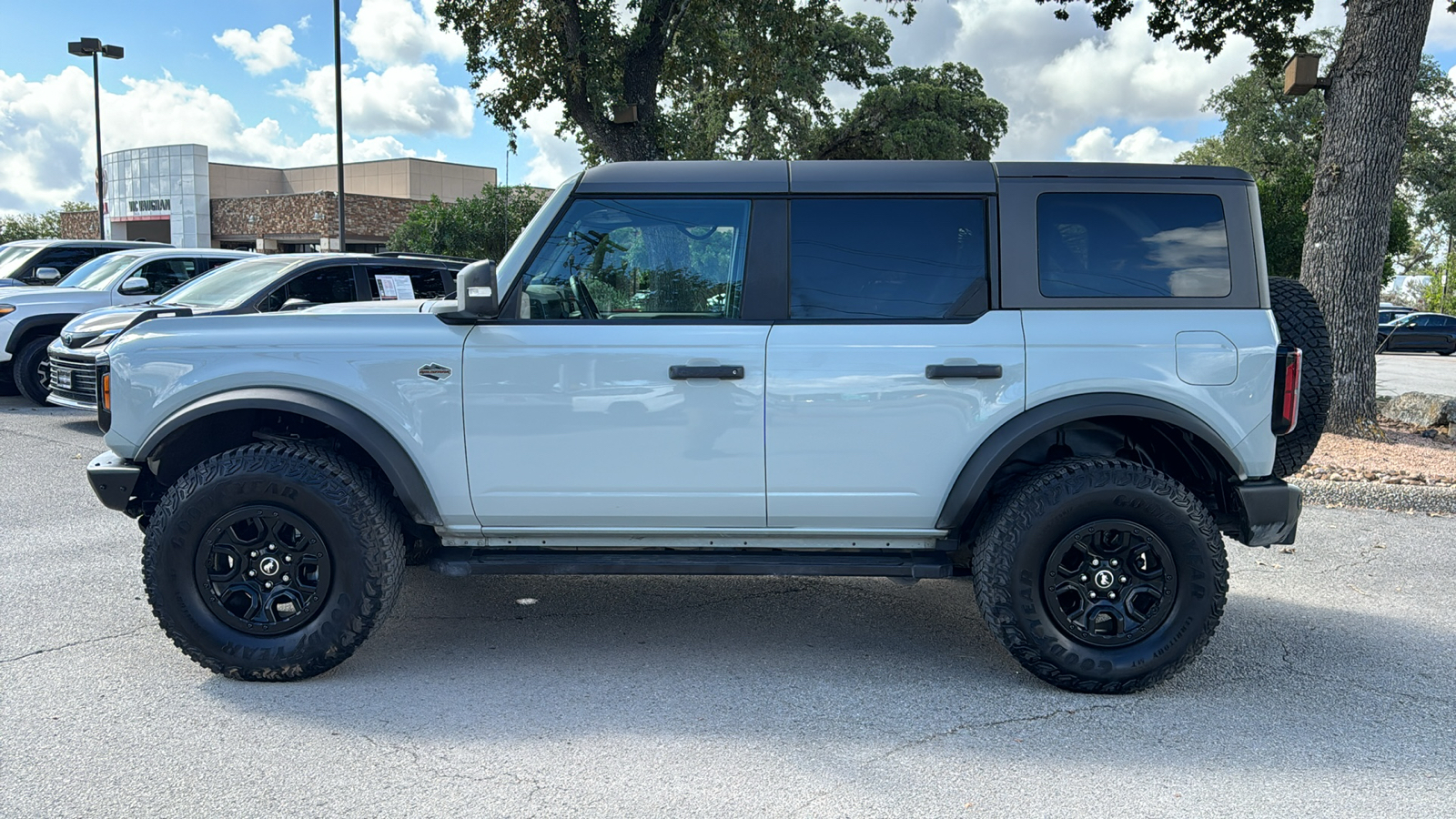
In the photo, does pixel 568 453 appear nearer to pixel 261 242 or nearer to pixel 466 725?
pixel 466 725

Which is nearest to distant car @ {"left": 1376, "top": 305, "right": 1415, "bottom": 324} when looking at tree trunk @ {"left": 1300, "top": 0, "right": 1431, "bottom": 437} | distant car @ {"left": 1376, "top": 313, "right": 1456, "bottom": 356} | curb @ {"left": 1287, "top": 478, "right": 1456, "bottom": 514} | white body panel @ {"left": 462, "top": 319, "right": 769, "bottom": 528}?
distant car @ {"left": 1376, "top": 313, "right": 1456, "bottom": 356}

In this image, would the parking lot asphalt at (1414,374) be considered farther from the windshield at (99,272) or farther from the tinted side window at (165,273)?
the windshield at (99,272)

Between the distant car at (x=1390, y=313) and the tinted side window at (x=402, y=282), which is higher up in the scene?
the distant car at (x=1390, y=313)

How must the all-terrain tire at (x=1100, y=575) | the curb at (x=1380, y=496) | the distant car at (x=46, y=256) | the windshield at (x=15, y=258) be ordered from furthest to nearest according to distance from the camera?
the windshield at (x=15, y=258) < the distant car at (x=46, y=256) < the curb at (x=1380, y=496) < the all-terrain tire at (x=1100, y=575)

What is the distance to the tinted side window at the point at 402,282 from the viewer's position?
895 centimetres

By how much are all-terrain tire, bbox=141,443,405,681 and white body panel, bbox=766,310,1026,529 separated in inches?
61.0

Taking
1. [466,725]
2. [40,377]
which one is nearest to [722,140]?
[40,377]

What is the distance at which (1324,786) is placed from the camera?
10.3 feet

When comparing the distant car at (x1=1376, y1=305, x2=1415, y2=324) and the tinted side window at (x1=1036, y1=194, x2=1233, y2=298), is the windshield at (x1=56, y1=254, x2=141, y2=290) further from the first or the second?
the distant car at (x1=1376, y1=305, x2=1415, y2=324)

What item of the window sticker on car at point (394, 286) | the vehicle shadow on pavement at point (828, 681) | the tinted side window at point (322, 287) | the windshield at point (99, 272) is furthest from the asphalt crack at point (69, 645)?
the windshield at point (99, 272)

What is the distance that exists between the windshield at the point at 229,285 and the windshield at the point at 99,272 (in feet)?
9.65

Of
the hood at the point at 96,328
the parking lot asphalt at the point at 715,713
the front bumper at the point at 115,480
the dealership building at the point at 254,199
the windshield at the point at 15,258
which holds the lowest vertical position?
the parking lot asphalt at the point at 715,713

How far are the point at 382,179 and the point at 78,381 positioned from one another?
45708 millimetres

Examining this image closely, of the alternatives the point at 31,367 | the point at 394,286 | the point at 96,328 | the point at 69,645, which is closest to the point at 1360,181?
the point at 394,286
